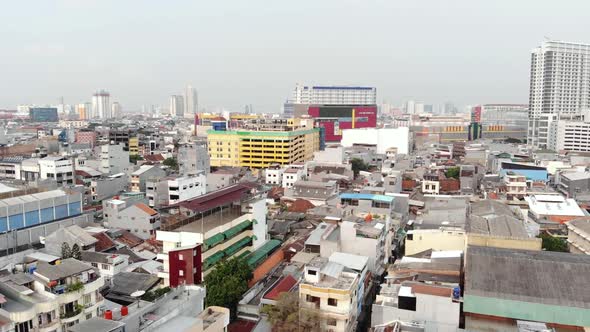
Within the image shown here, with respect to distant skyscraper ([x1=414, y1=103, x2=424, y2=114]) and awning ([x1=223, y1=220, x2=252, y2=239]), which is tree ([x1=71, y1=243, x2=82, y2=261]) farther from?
distant skyscraper ([x1=414, y1=103, x2=424, y2=114])

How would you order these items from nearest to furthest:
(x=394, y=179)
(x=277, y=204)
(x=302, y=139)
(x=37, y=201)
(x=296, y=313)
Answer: (x=296, y=313)
(x=37, y=201)
(x=277, y=204)
(x=394, y=179)
(x=302, y=139)

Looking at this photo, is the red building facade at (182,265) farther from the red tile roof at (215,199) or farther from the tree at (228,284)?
the red tile roof at (215,199)

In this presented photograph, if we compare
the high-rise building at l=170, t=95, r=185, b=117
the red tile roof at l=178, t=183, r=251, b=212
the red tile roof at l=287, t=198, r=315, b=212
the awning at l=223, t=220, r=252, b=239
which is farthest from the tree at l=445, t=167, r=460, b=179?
A: the high-rise building at l=170, t=95, r=185, b=117

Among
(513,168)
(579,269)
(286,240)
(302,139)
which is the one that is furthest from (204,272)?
(302,139)

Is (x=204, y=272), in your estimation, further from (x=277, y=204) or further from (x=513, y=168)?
(x=513, y=168)

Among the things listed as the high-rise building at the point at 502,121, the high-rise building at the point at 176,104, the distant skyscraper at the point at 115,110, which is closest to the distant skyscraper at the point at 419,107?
the high-rise building at the point at 502,121

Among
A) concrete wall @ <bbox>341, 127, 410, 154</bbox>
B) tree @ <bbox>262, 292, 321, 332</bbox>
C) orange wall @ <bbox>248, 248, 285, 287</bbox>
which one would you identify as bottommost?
orange wall @ <bbox>248, 248, 285, 287</bbox>
